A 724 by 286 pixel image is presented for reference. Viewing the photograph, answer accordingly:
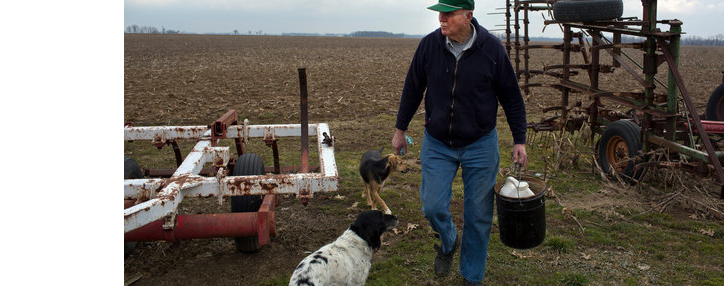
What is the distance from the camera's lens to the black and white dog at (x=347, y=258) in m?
3.32

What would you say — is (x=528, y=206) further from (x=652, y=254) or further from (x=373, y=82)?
(x=373, y=82)

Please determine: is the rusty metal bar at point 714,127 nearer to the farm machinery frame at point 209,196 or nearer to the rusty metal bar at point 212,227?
the farm machinery frame at point 209,196

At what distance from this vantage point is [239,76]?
2117 cm

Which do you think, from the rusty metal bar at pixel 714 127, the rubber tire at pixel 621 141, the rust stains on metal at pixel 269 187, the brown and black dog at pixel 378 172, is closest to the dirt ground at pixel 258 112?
the brown and black dog at pixel 378 172

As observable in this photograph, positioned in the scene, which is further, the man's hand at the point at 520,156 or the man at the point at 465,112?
the man's hand at the point at 520,156

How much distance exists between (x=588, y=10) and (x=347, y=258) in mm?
5217

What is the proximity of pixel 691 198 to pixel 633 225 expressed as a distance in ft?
3.30

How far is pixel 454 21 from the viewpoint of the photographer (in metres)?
3.43

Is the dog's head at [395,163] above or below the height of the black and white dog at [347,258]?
above

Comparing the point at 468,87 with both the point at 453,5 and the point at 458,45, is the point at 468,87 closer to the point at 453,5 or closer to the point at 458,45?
the point at 458,45

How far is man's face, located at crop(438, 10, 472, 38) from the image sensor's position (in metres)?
3.43

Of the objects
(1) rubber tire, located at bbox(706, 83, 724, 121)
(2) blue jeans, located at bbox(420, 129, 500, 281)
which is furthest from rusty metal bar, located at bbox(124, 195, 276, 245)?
(1) rubber tire, located at bbox(706, 83, 724, 121)

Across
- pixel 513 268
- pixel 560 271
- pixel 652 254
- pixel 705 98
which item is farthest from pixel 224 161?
pixel 705 98

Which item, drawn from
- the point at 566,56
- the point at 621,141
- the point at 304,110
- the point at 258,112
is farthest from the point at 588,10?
the point at 258,112
